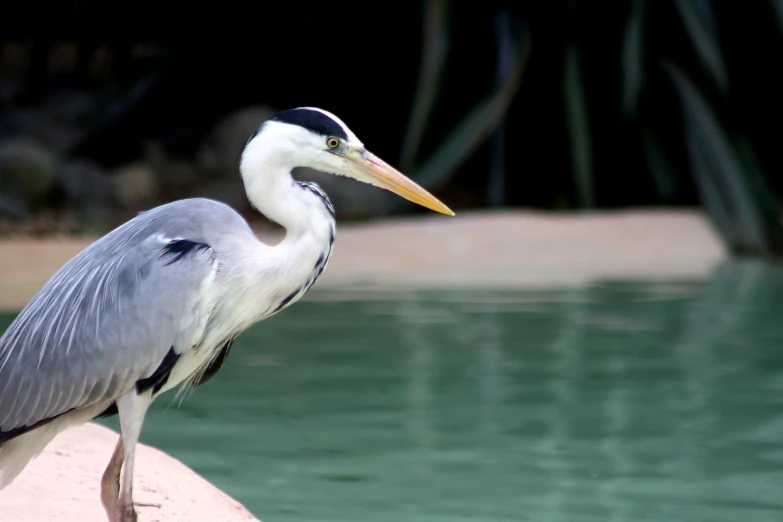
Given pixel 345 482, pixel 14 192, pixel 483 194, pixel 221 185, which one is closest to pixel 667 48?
pixel 483 194

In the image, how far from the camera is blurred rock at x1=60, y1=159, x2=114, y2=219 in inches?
591

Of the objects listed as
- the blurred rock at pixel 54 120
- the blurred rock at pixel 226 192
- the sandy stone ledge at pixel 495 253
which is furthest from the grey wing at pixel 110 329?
the blurred rock at pixel 54 120

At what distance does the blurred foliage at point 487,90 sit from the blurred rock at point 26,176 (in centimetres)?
93

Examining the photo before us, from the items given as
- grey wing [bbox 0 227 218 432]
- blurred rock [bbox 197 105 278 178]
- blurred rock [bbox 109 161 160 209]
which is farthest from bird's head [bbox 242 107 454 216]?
blurred rock [bbox 197 105 278 178]

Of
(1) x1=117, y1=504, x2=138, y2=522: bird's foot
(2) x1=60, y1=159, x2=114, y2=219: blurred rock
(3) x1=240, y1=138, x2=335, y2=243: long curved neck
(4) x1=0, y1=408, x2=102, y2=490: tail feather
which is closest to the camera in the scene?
(1) x1=117, y1=504, x2=138, y2=522: bird's foot

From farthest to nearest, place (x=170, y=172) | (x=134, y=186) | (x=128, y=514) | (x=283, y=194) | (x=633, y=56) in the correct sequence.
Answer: (x=170, y=172) < (x=134, y=186) < (x=633, y=56) < (x=283, y=194) < (x=128, y=514)

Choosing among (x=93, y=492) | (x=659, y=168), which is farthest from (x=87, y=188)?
(x=93, y=492)

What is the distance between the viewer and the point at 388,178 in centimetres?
397

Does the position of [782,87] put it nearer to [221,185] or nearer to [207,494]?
[221,185]

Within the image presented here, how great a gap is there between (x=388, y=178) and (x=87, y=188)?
11.8m

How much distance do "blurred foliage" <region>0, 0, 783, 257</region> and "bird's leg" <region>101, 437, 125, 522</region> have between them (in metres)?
9.67

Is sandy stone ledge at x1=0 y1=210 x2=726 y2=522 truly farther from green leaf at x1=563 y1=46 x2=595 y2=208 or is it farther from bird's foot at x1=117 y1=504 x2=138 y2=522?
bird's foot at x1=117 y1=504 x2=138 y2=522

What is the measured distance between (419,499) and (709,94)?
35.8 ft

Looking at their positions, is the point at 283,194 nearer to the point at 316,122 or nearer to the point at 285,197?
the point at 285,197
